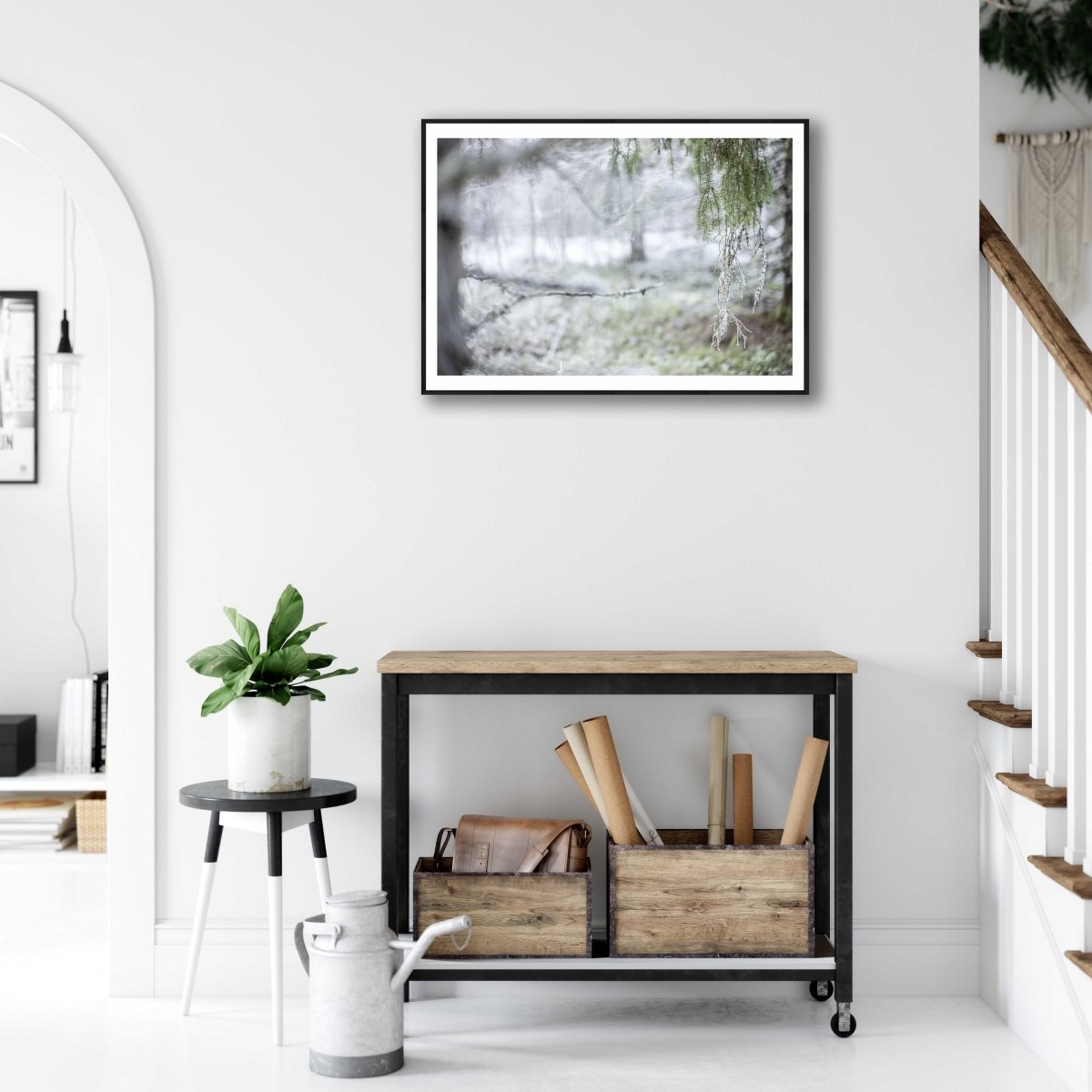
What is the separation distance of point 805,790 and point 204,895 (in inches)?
50.2

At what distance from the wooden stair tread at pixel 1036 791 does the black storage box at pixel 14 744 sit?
3155mm

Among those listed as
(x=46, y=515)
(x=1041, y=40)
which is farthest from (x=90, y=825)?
(x=1041, y=40)

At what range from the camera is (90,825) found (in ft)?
13.0

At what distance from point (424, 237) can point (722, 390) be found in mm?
765

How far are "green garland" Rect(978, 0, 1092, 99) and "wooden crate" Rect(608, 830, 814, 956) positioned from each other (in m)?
2.95

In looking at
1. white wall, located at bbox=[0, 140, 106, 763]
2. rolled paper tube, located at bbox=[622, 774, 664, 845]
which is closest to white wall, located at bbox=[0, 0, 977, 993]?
rolled paper tube, located at bbox=[622, 774, 664, 845]

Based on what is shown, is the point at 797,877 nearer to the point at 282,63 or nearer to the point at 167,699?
the point at 167,699

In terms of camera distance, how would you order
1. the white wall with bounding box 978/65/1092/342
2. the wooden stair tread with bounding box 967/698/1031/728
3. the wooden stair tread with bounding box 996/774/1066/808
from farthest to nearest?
the white wall with bounding box 978/65/1092/342 → the wooden stair tread with bounding box 967/698/1031/728 → the wooden stair tread with bounding box 996/774/1066/808

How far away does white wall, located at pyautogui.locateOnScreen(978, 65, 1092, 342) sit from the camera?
406cm

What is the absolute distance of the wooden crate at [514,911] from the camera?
2412 mm

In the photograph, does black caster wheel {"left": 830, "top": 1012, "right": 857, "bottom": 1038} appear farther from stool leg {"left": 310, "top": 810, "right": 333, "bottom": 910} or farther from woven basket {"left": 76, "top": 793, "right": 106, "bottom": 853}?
woven basket {"left": 76, "top": 793, "right": 106, "bottom": 853}

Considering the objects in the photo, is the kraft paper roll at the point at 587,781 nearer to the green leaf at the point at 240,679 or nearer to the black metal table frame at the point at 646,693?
the black metal table frame at the point at 646,693

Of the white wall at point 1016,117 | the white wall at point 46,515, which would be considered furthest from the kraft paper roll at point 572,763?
the white wall at point 1016,117

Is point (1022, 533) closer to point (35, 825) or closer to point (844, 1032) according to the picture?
point (844, 1032)
